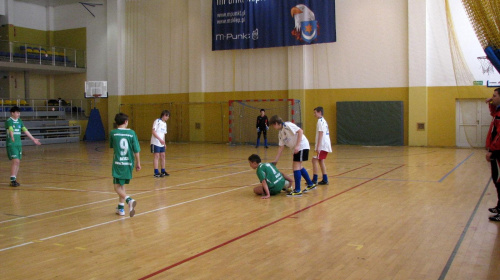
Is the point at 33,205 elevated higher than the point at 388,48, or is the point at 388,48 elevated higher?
the point at 388,48

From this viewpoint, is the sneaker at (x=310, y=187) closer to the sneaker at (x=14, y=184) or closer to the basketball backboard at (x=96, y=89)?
the sneaker at (x=14, y=184)

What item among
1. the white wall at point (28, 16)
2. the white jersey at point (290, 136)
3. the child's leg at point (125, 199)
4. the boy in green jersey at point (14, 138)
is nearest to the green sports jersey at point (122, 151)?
the child's leg at point (125, 199)

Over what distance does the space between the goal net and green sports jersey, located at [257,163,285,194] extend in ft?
50.7

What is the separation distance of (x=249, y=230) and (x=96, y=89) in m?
25.1

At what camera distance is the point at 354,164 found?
14.9 meters

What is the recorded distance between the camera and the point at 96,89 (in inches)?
1149

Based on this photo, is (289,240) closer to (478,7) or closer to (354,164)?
(478,7)

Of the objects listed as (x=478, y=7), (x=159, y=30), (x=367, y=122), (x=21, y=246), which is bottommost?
(x=21, y=246)

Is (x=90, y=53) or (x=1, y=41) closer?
(x=1, y=41)

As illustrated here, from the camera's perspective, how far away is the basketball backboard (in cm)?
2914

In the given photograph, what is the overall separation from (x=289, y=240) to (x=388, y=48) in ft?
61.0

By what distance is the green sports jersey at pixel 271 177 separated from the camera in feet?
28.9

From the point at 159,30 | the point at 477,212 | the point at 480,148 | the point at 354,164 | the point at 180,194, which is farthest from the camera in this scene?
the point at 159,30

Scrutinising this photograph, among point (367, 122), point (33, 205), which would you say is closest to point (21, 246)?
point (33, 205)
